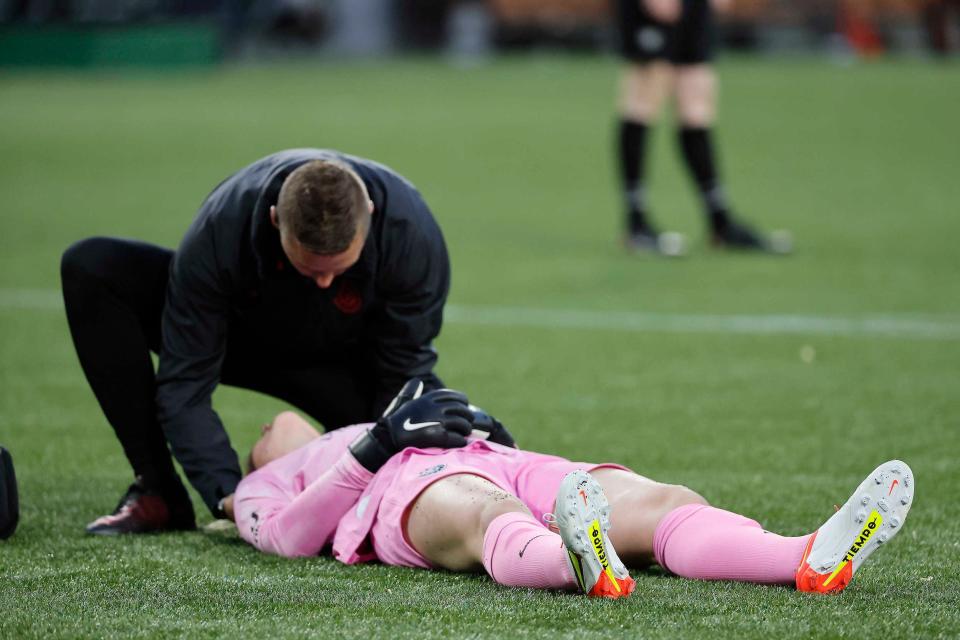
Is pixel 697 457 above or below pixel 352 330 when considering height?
below

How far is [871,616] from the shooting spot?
312cm

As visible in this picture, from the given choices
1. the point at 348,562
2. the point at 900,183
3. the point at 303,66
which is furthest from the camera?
the point at 303,66

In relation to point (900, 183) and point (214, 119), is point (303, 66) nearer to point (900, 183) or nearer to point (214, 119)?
point (214, 119)

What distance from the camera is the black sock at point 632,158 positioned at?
9039 millimetres

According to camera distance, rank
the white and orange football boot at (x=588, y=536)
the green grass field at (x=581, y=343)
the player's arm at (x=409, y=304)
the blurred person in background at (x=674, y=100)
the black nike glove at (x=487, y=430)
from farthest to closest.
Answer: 1. the blurred person in background at (x=674, y=100)
2. the player's arm at (x=409, y=304)
3. the black nike glove at (x=487, y=430)
4. the green grass field at (x=581, y=343)
5. the white and orange football boot at (x=588, y=536)

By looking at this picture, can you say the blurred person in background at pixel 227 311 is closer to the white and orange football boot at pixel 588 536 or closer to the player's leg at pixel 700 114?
the white and orange football boot at pixel 588 536

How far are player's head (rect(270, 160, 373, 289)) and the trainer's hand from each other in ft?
17.0

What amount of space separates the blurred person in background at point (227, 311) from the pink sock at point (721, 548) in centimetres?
98

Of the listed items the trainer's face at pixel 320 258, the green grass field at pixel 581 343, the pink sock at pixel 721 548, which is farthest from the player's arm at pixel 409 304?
the pink sock at pixel 721 548

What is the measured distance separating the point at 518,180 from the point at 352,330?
8.89 metres

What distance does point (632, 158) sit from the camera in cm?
909

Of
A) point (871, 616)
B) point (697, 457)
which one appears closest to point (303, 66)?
point (697, 457)

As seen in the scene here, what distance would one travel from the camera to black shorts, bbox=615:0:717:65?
881 centimetres

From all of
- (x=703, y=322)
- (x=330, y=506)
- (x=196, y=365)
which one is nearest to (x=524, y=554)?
(x=330, y=506)
